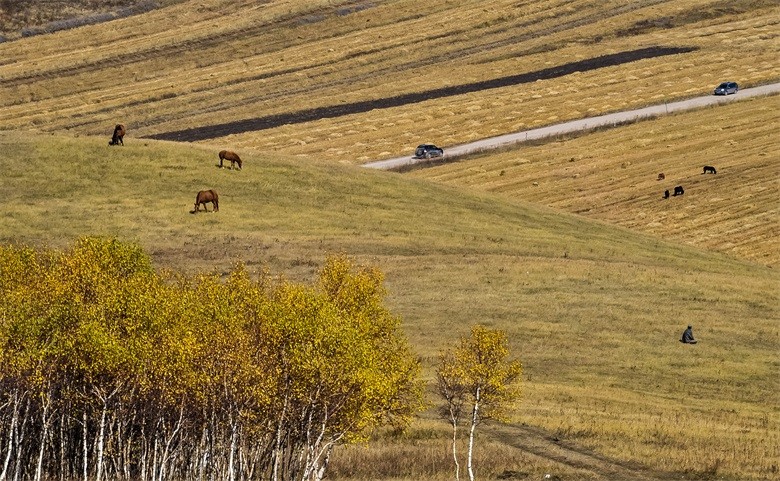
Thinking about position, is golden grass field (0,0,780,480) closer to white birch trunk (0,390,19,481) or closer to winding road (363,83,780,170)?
winding road (363,83,780,170)

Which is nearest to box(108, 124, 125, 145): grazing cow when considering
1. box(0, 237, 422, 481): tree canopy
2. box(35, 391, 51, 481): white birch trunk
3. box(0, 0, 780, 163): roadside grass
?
box(0, 0, 780, 163): roadside grass

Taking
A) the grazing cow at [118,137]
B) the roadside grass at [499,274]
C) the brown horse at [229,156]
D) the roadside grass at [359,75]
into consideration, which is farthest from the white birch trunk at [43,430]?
the roadside grass at [359,75]

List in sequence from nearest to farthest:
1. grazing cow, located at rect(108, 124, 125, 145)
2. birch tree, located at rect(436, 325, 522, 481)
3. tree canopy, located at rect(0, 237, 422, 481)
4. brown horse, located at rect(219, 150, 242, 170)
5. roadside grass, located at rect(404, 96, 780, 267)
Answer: tree canopy, located at rect(0, 237, 422, 481) → birch tree, located at rect(436, 325, 522, 481) → brown horse, located at rect(219, 150, 242, 170) → roadside grass, located at rect(404, 96, 780, 267) → grazing cow, located at rect(108, 124, 125, 145)

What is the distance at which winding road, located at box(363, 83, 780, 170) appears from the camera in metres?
143

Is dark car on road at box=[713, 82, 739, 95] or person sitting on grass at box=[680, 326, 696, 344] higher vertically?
dark car on road at box=[713, 82, 739, 95]

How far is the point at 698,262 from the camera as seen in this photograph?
9994 cm

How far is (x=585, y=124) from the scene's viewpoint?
154m

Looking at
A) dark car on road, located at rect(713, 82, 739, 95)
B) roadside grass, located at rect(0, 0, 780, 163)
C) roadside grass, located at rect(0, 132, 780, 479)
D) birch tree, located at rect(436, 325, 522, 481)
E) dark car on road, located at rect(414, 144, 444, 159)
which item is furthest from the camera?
dark car on road, located at rect(713, 82, 739, 95)

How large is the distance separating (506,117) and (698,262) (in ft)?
203

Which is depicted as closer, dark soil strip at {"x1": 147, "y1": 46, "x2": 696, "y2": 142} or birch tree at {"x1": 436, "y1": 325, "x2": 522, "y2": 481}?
birch tree at {"x1": 436, "y1": 325, "x2": 522, "y2": 481}

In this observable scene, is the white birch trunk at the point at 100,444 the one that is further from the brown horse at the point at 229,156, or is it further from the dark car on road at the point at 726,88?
the dark car on road at the point at 726,88

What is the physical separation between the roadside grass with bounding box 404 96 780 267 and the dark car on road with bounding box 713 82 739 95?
6.32 metres

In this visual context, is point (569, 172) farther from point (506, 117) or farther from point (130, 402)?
point (130, 402)

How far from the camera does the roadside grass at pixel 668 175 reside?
374 feet
